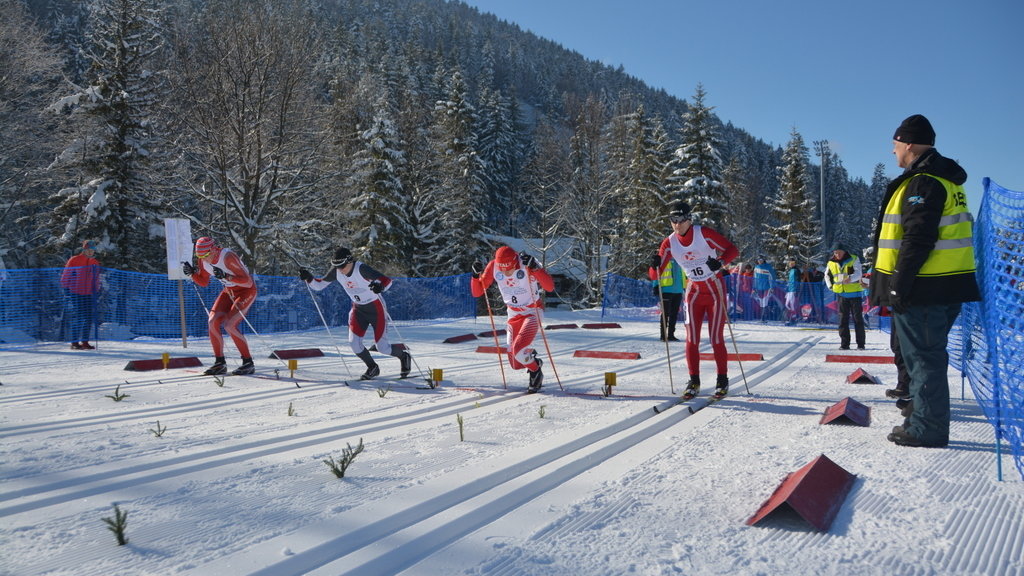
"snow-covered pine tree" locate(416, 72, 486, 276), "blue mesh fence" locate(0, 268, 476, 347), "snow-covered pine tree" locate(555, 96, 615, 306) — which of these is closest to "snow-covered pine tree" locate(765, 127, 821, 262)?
"snow-covered pine tree" locate(555, 96, 615, 306)

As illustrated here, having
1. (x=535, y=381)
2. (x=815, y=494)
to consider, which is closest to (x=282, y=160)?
(x=535, y=381)

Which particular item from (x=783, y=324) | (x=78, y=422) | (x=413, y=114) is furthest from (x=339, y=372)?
(x=413, y=114)

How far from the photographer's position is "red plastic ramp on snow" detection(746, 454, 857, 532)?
2660 mm

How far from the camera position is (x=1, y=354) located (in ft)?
34.4

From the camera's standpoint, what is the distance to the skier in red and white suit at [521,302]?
22.4 ft

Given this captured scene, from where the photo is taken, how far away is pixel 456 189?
37.9 meters

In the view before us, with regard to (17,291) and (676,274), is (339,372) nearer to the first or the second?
(676,274)

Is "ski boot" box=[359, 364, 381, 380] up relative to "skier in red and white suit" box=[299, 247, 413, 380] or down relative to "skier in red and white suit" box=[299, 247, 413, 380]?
down

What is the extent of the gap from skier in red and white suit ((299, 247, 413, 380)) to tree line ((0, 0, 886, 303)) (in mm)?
12742

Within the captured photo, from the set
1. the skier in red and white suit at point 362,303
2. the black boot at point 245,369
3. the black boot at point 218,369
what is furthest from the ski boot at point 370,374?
the black boot at point 218,369

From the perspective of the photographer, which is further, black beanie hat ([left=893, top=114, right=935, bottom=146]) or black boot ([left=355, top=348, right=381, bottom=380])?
black boot ([left=355, top=348, right=381, bottom=380])

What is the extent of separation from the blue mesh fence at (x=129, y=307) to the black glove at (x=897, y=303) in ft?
29.3

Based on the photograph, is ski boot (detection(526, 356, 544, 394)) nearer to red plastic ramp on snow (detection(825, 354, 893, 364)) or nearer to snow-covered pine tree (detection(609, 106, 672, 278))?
red plastic ramp on snow (detection(825, 354, 893, 364))

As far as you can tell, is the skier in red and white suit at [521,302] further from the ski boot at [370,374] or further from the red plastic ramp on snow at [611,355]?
the red plastic ramp on snow at [611,355]
